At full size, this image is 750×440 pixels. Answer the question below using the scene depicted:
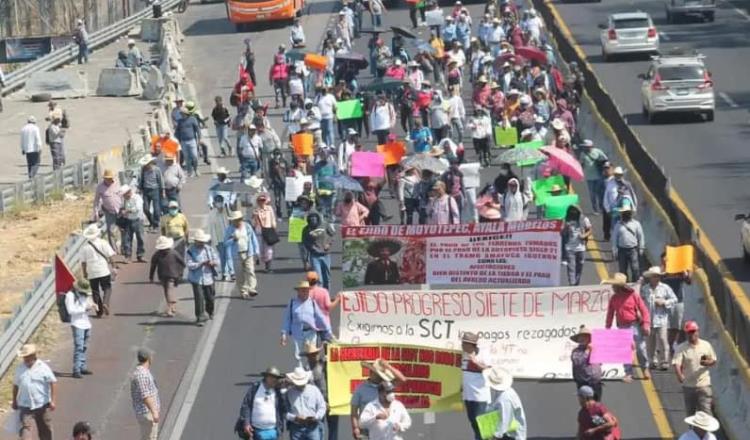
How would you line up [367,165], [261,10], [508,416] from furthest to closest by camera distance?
[261,10] < [367,165] < [508,416]

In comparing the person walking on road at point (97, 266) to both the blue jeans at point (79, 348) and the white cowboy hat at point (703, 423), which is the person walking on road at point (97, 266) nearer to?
the blue jeans at point (79, 348)

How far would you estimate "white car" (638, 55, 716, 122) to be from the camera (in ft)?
143

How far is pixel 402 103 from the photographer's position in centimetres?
4153

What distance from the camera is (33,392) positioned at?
21719mm

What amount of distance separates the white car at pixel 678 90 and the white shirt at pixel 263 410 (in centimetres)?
2519

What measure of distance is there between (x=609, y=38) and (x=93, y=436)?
32632 millimetres

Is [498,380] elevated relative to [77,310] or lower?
elevated

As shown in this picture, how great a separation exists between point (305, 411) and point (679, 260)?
6861mm

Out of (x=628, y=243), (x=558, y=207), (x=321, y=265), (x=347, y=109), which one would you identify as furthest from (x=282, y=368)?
(x=347, y=109)

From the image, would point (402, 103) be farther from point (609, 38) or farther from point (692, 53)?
point (609, 38)

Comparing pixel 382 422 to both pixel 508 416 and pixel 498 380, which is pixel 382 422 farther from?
pixel 498 380

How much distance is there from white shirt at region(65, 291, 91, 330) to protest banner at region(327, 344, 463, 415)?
5.48m

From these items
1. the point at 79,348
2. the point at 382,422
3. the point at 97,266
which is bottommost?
the point at 79,348

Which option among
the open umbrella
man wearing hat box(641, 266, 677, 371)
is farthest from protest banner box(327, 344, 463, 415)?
the open umbrella
